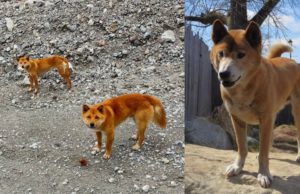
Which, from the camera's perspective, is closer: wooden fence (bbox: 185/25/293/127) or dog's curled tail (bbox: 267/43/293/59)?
dog's curled tail (bbox: 267/43/293/59)

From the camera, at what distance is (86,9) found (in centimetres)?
139

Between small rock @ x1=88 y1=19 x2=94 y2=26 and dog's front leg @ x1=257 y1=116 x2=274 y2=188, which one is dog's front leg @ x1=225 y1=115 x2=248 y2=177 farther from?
small rock @ x1=88 y1=19 x2=94 y2=26

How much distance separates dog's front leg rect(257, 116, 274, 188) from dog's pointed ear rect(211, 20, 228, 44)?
152mm

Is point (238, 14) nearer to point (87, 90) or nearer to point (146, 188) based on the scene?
point (146, 188)

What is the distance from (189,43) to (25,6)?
0.78 m

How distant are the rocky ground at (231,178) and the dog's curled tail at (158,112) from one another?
26 cm

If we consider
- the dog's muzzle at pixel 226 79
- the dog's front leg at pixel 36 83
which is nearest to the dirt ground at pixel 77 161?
the dog's front leg at pixel 36 83

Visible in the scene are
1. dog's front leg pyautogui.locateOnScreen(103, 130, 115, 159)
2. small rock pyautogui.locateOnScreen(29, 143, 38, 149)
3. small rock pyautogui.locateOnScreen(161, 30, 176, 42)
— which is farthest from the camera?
small rock pyautogui.locateOnScreen(161, 30, 176, 42)

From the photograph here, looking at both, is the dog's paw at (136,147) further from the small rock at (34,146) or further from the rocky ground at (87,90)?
the small rock at (34,146)

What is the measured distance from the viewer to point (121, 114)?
3.19 feet

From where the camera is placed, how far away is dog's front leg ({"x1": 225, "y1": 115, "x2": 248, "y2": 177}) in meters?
0.70

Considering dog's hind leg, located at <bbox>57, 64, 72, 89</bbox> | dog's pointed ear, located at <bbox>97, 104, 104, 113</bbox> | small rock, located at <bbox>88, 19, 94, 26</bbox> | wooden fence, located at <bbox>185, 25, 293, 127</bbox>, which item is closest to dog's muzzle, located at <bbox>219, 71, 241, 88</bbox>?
wooden fence, located at <bbox>185, 25, 293, 127</bbox>

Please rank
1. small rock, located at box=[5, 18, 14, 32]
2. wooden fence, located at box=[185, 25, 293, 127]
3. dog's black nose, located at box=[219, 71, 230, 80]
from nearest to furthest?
1. dog's black nose, located at box=[219, 71, 230, 80]
2. wooden fence, located at box=[185, 25, 293, 127]
3. small rock, located at box=[5, 18, 14, 32]

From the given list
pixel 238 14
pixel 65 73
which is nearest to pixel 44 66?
pixel 65 73
